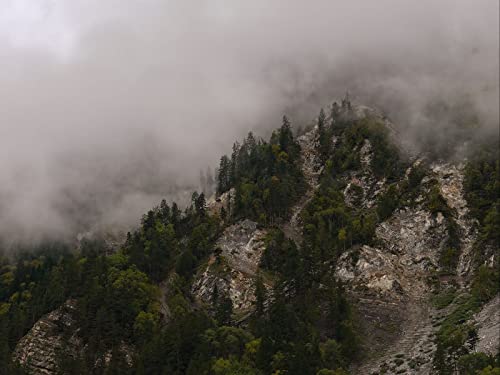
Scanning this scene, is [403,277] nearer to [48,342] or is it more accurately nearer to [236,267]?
[236,267]

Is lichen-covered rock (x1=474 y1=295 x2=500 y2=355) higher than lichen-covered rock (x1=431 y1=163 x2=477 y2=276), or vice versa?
lichen-covered rock (x1=431 y1=163 x2=477 y2=276)

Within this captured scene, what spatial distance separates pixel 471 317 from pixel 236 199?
3566 inches

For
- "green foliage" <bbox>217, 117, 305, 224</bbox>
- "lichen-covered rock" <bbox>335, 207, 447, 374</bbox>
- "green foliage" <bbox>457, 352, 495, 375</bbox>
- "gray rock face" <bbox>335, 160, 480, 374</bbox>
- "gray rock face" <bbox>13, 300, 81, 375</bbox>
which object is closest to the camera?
"green foliage" <bbox>457, 352, 495, 375</bbox>

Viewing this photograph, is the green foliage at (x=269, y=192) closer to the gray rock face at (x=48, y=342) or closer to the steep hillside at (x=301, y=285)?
the steep hillside at (x=301, y=285)

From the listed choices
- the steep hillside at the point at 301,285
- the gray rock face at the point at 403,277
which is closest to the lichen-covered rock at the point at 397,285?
the gray rock face at the point at 403,277

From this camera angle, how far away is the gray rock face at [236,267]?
146 m

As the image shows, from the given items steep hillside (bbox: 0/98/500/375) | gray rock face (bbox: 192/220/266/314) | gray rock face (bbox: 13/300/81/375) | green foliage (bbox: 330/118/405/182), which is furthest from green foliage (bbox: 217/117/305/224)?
gray rock face (bbox: 13/300/81/375)

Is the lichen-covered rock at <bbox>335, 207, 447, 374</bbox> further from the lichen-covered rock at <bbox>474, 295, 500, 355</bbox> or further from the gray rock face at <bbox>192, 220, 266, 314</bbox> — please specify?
the gray rock face at <bbox>192, 220, 266, 314</bbox>

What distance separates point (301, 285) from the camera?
134 m

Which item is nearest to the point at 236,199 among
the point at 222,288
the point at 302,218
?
the point at 302,218

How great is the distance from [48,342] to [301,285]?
207ft

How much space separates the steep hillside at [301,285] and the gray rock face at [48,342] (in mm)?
320

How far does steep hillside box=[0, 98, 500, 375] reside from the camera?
11062 centimetres

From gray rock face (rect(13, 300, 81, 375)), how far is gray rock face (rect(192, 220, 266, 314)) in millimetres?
34119
